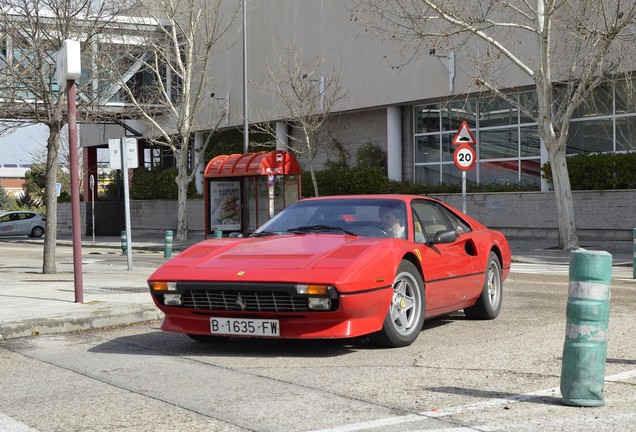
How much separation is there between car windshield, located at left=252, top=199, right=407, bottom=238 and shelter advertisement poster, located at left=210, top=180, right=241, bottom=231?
963 inches

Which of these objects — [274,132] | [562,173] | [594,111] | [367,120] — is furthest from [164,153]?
[562,173]

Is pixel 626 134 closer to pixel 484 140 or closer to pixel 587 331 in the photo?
pixel 484 140

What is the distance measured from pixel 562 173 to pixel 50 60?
1206 cm

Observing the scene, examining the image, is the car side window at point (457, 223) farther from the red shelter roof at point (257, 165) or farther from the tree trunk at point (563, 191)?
the red shelter roof at point (257, 165)

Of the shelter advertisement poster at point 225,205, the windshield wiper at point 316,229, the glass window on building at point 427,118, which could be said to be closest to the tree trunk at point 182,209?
the shelter advertisement poster at point 225,205

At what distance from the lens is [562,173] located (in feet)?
75.0

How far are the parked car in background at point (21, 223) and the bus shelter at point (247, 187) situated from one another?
62.3ft

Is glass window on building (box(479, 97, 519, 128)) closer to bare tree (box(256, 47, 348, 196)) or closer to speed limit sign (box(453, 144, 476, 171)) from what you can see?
bare tree (box(256, 47, 348, 196))

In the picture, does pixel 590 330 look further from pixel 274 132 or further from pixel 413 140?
pixel 274 132

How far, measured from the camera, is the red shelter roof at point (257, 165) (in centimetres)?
3117

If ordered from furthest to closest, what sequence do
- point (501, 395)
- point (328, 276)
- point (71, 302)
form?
point (71, 302) → point (328, 276) → point (501, 395)

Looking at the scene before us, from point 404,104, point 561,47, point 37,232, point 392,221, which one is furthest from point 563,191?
point 37,232

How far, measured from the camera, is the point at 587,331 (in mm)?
5605

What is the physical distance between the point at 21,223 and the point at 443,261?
44659mm
